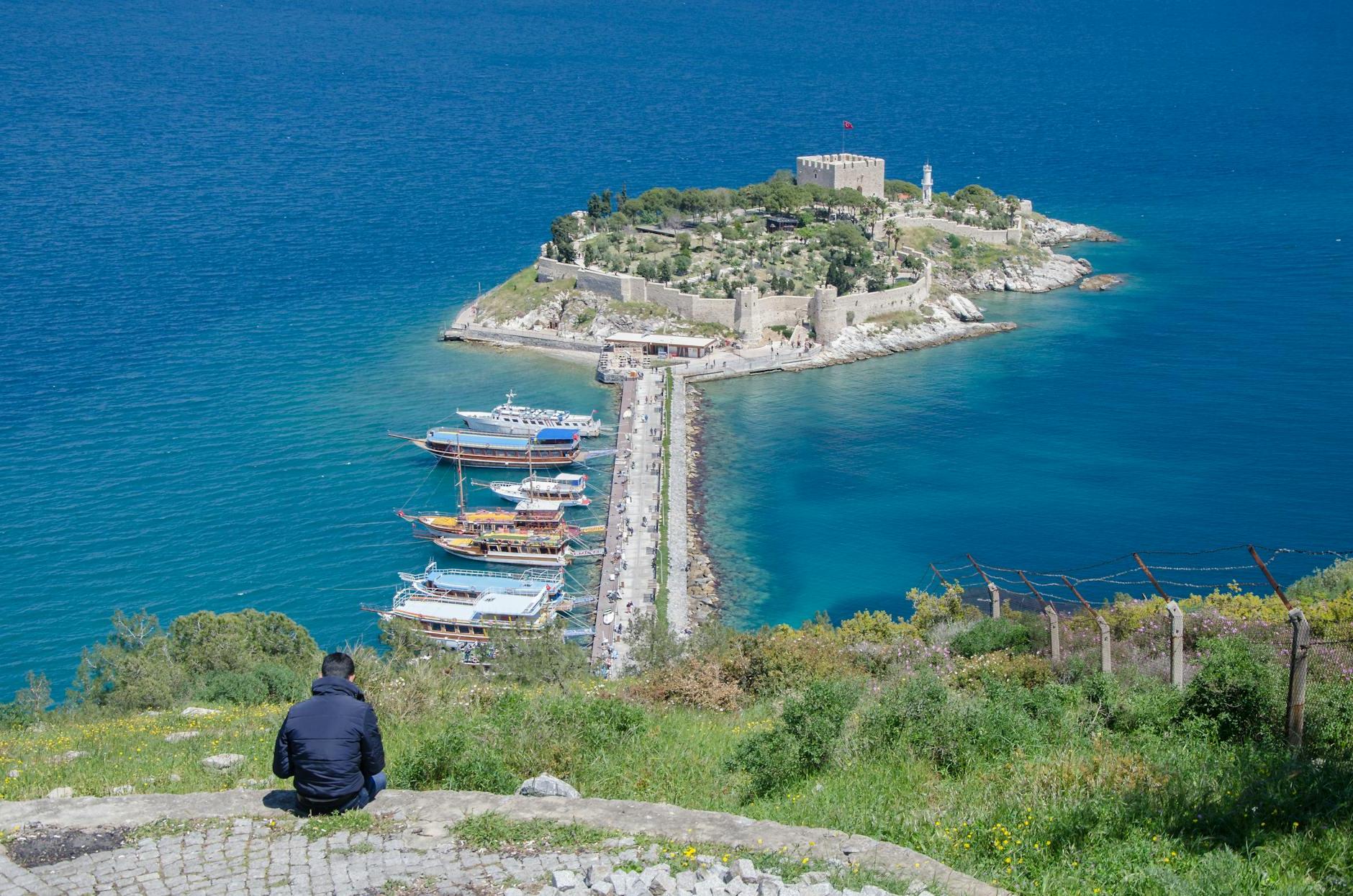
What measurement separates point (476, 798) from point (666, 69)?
156410 mm

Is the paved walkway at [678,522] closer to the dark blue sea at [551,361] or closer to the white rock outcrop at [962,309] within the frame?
the dark blue sea at [551,361]

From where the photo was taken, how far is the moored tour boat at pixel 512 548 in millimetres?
37625

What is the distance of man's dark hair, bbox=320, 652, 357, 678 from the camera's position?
856cm

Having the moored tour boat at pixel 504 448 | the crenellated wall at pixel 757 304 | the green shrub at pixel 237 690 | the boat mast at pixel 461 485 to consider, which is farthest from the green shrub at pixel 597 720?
the crenellated wall at pixel 757 304

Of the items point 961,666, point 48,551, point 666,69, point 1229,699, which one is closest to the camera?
point 1229,699

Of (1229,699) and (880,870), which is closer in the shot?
(880,870)

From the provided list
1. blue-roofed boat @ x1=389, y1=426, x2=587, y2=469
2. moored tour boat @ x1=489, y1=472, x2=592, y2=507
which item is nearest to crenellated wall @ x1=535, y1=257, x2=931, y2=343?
blue-roofed boat @ x1=389, y1=426, x2=587, y2=469

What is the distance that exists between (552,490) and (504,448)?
4.21 meters

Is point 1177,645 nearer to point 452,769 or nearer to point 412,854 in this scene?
point 452,769

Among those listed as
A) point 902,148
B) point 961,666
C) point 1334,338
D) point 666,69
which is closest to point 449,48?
point 666,69

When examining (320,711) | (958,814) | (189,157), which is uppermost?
(189,157)

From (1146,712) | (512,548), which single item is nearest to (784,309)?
(512,548)

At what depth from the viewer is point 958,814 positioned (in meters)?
9.43

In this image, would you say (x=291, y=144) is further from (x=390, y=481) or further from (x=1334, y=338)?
(x=1334, y=338)
